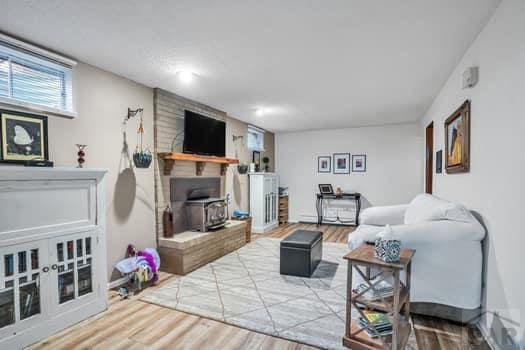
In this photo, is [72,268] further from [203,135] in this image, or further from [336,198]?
[336,198]

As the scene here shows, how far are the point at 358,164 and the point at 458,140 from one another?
3.64 meters

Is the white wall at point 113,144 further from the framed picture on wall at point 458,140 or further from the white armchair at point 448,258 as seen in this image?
the framed picture on wall at point 458,140

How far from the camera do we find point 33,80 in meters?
2.26

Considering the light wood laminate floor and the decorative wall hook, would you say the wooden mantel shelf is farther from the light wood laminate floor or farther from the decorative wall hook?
the light wood laminate floor

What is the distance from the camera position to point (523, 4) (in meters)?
1.43

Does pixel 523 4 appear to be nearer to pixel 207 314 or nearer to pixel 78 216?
pixel 207 314

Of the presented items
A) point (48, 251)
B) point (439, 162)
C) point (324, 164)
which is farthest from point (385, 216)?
point (48, 251)

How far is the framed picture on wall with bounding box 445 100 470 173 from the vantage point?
7.61 feet


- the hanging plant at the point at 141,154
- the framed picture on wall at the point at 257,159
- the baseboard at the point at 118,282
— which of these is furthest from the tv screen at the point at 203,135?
the baseboard at the point at 118,282

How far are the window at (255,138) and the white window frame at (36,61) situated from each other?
3.61 meters

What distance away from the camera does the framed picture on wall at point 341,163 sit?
20.7ft

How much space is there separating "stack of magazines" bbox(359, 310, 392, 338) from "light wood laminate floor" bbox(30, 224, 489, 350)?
338mm

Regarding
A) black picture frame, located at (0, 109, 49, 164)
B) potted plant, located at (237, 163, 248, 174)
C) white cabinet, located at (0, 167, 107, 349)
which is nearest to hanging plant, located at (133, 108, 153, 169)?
white cabinet, located at (0, 167, 107, 349)

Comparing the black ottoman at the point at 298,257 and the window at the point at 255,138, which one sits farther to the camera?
the window at the point at 255,138
